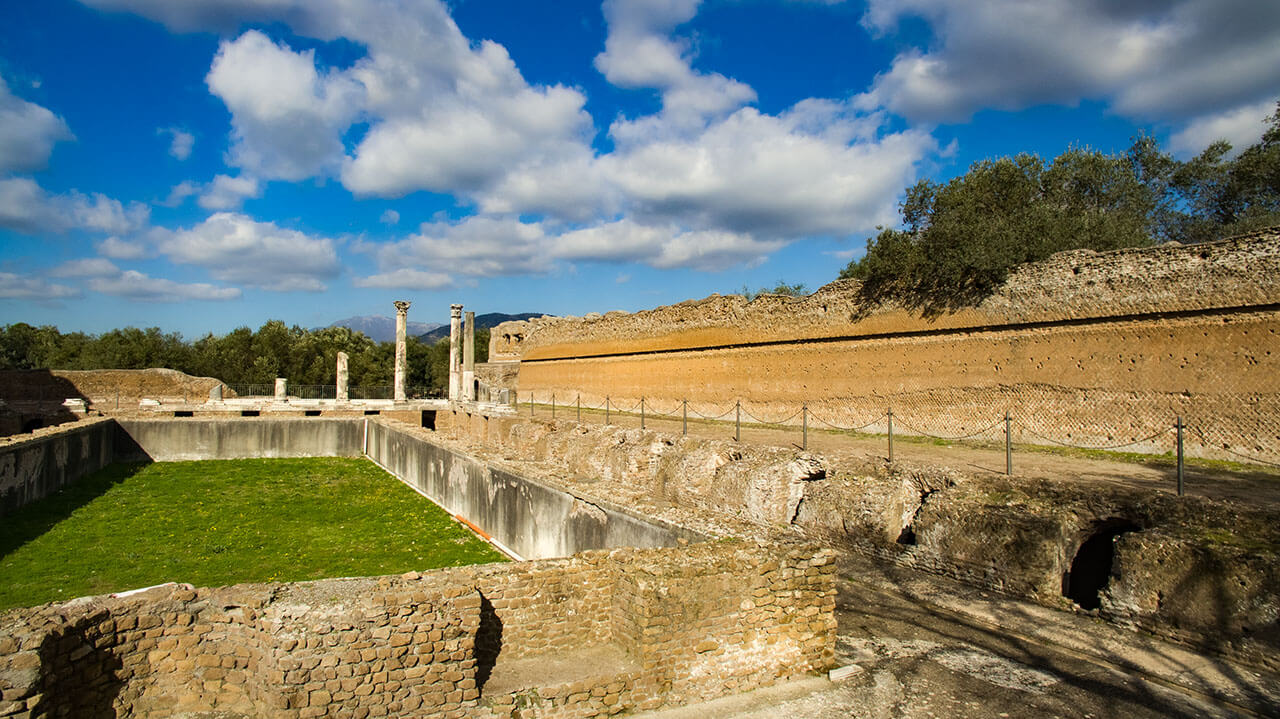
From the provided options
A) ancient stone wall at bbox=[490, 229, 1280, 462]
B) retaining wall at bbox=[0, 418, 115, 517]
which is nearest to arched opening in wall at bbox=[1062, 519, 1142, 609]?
ancient stone wall at bbox=[490, 229, 1280, 462]

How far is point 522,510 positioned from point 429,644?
5.34 meters

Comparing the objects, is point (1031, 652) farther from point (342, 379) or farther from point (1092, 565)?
point (342, 379)

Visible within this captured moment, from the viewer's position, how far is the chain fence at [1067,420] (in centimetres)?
1149

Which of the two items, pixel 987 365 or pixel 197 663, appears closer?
pixel 197 663

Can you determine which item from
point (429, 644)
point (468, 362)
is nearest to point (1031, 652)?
point (429, 644)

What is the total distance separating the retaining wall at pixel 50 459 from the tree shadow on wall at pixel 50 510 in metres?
0.15

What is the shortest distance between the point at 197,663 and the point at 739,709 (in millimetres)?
3486

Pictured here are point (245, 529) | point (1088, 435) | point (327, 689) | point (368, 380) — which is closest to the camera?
point (327, 689)

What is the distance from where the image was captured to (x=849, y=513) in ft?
27.5

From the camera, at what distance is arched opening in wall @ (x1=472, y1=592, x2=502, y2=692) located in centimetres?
471

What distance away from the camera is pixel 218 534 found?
36.7 feet

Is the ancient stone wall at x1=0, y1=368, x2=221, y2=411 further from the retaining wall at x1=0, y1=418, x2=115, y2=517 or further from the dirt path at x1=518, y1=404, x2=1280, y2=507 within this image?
the dirt path at x1=518, y1=404, x2=1280, y2=507

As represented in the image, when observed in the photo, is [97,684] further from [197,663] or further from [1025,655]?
[1025,655]

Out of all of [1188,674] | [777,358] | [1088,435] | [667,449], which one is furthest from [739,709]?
[777,358]
